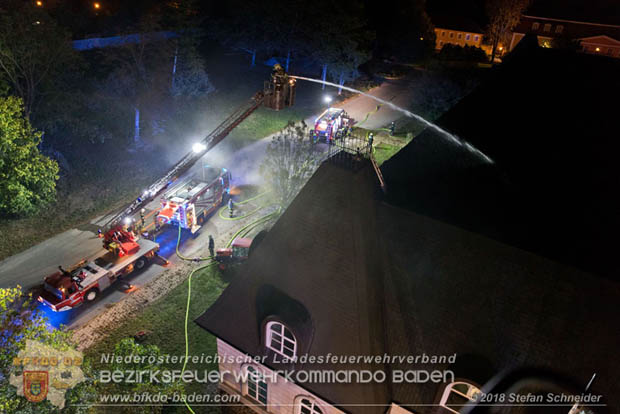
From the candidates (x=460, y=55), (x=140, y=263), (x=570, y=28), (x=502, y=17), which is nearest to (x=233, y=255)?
(x=140, y=263)

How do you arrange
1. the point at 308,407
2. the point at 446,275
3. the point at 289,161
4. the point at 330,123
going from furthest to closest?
the point at 330,123, the point at 289,161, the point at 308,407, the point at 446,275

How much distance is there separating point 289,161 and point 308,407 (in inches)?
706

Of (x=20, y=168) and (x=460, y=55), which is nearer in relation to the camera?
(x=20, y=168)

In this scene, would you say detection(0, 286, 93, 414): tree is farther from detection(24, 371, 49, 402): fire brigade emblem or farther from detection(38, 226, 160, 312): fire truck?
detection(38, 226, 160, 312): fire truck

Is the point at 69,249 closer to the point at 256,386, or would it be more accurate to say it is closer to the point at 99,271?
the point at 99,271

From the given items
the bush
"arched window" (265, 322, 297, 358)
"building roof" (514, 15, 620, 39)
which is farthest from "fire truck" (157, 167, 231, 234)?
"building roof" (514, 15, 620, 39)

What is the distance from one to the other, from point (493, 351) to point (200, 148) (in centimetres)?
1815

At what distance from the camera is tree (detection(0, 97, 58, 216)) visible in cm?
2623

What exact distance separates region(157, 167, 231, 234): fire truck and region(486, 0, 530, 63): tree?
72.7 meters

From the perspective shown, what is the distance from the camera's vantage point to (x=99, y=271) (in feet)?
76.7

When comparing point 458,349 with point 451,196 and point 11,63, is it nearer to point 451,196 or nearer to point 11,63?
point 451,196

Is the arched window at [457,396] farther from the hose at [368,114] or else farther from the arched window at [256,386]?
the hose at [368,114]

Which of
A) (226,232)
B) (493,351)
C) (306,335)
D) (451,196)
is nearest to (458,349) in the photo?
(493,351)

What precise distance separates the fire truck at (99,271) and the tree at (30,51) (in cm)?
1274
